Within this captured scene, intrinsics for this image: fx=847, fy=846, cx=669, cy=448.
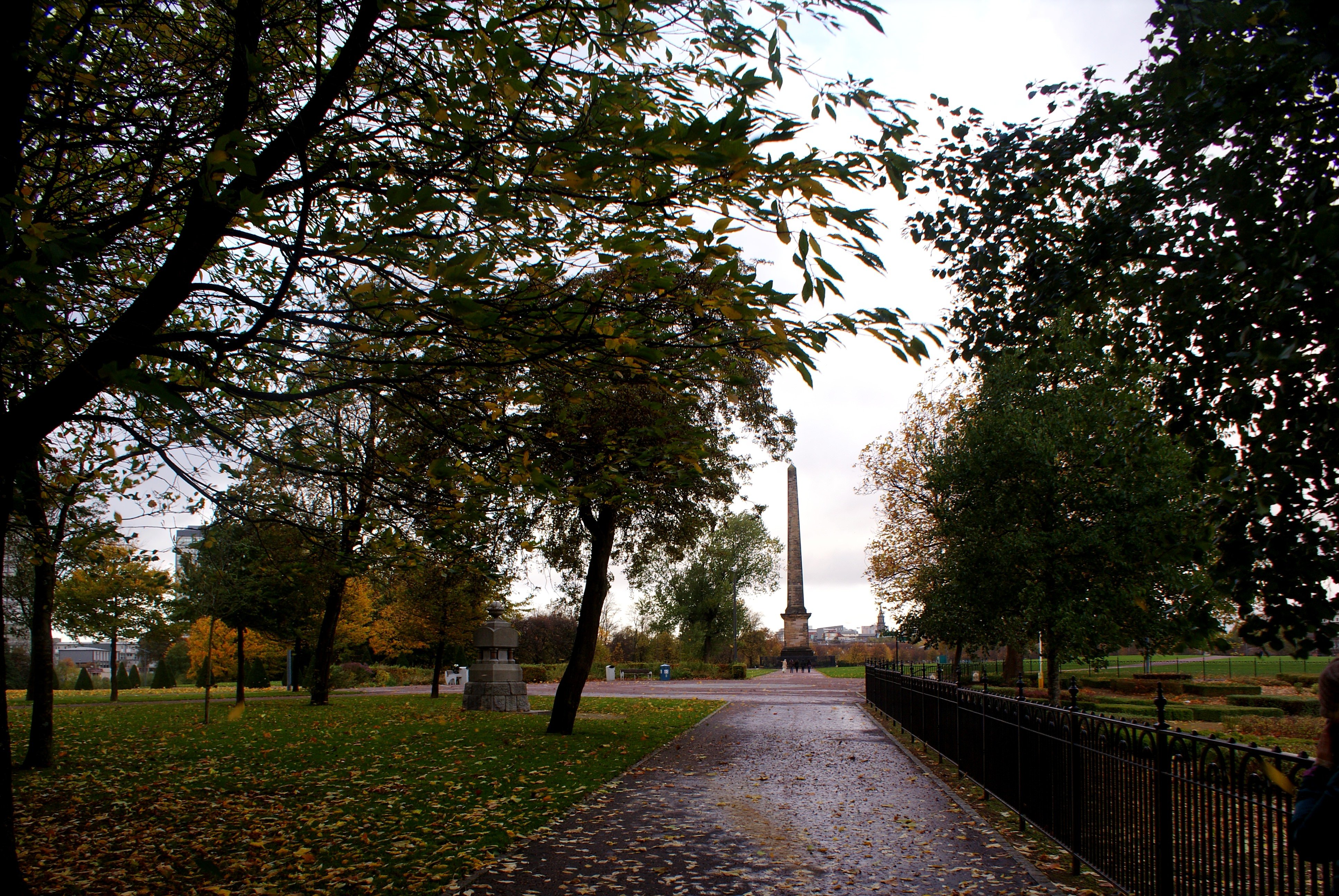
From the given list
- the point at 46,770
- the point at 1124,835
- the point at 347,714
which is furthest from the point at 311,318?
the point at 347,714

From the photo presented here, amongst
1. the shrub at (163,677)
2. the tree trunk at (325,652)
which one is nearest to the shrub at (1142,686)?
the tree trunk at (325,652)

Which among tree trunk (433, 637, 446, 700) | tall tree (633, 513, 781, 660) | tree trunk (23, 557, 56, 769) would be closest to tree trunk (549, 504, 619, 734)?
tree trunk (23, 557, 56, 769)

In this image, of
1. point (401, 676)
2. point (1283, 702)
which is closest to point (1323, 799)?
point (1283, 702)

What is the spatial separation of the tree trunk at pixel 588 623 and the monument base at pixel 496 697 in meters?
6.05

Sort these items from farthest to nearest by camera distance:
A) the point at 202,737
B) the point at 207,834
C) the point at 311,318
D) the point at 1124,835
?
the point at 202,737
the point at 207,834
the point at 1124,835
the point at 311,318

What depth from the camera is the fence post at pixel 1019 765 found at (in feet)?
26.4

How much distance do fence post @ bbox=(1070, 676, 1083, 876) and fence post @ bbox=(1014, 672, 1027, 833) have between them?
4.16 feet

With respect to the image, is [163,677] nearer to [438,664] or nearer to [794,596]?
[438,664]

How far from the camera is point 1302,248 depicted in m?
4.81

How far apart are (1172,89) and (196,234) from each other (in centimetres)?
697

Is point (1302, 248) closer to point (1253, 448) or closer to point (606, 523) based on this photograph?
point (1253, 448)

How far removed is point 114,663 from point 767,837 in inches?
1215

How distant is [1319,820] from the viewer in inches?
113

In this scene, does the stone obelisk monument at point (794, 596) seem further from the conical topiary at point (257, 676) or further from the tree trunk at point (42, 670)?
the tree trunk at point (42, 670)
